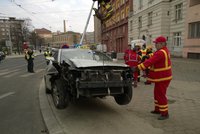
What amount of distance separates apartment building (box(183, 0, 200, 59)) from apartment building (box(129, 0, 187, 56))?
0.84m

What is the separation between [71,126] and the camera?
4387mm

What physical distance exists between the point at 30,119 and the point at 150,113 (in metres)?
2.90

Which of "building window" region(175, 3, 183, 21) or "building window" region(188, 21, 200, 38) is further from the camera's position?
"building window" region(175, 3, 183, 21)

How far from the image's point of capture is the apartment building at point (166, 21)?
23769mm

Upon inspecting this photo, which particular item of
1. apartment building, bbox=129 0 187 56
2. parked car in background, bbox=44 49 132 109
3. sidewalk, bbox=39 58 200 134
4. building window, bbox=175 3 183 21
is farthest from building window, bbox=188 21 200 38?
parked car in background, bbox=44 49 132 109

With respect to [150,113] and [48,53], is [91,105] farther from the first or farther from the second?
[48,53]

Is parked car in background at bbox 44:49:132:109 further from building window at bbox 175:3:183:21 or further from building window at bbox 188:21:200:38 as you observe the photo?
building window at bbox 175:3:183:21

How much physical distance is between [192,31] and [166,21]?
15.5ft

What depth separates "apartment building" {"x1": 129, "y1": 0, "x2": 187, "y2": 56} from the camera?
78.0 feet

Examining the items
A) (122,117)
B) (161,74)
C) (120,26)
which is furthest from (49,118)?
(120,26)

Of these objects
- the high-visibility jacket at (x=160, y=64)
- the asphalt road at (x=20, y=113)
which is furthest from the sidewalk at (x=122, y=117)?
the high-visibility jacket at (x=160, y=64)

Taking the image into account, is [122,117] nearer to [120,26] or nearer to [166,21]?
[166,21]

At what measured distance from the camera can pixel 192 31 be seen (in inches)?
858

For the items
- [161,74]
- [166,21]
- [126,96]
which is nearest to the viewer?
[161,74]
